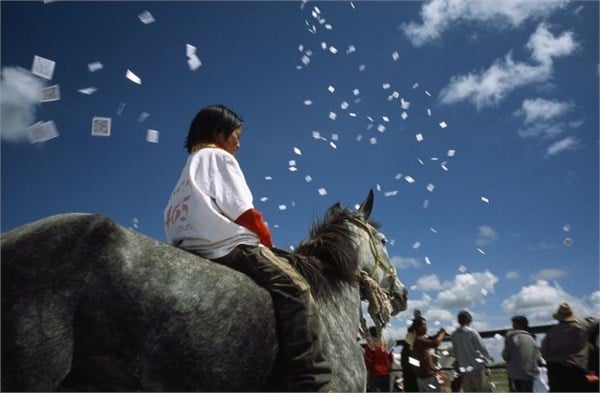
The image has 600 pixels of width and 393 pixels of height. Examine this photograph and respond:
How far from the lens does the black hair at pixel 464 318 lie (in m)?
9.80

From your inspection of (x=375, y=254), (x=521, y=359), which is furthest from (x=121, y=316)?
(x=521, y=359)

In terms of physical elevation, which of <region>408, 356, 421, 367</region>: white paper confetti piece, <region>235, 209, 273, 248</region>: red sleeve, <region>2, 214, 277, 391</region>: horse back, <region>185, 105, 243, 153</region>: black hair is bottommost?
<region>2, 214, 277, 391</region>: horse back

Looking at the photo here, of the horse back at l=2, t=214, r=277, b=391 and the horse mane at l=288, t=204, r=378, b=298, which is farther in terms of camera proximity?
the horse mane at l=288, t=204, r=378, b=298

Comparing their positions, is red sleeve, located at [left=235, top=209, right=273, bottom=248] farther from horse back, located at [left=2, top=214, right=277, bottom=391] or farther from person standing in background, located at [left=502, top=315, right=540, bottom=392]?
person standing in background, located at [left=502, top=315, right=540, bottom=392]

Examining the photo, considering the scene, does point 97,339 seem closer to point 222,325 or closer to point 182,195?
point 222,325

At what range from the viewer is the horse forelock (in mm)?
4242

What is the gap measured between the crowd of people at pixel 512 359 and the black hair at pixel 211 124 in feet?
9.57

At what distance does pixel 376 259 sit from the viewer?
17.5 ft

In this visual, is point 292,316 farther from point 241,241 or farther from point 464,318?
point 464,318

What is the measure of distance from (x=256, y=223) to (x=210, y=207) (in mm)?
366

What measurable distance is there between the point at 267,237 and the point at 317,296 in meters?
0.85

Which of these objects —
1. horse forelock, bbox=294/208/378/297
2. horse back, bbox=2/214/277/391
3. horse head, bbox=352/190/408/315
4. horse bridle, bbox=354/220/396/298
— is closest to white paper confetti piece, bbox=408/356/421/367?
horse head, bbox=352/190/408/315

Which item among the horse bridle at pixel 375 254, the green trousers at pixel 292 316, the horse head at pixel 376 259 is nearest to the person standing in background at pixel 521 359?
the horse head at pixel 376 259

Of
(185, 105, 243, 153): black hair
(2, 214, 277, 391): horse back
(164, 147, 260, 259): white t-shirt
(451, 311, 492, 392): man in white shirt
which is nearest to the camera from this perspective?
→ (2, 214, 277, 391): horse back
